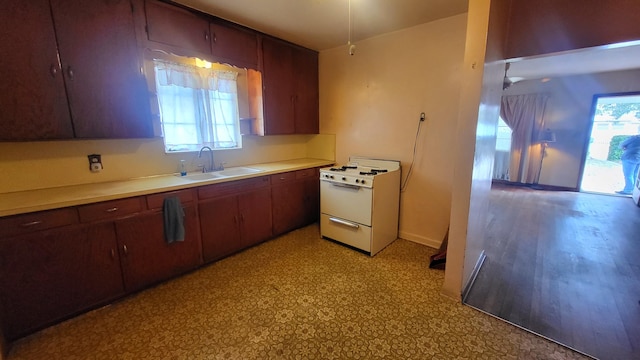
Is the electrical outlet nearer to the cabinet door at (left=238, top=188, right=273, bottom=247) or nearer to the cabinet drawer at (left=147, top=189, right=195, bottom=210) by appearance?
the cabinet drawer at (left=147, top=189, right=195, bottom=210)

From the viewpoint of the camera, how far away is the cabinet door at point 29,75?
162 cm

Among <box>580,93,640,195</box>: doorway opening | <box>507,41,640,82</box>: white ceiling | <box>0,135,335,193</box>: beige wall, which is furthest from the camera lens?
<box>580,93,640,195</box>: doorway opening

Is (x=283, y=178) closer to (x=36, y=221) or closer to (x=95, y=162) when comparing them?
(x=95, y=162)

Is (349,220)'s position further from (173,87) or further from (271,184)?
(173,87)

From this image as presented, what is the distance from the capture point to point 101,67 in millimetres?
1959

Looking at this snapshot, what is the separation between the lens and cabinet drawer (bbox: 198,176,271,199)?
94.7 inches

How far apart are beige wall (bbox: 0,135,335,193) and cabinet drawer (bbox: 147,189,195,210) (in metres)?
0.55

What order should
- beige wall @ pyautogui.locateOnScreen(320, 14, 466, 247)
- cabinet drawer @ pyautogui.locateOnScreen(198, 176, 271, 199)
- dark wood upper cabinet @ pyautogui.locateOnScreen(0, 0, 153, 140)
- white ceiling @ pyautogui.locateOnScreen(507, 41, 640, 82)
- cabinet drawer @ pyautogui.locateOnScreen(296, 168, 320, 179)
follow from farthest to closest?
white ceiling @ pyautogui.locateOnScreen(507, 41, 640, 82)
cabinet drawer @ pyautogui.locateOnScreen(296, 168, 320, 179)
beige wall @ pyautogui.locateOnScreen(320, 14, 466, 247)
cabinet drawer @ pyautogui.locateOnScreen(198, 176, 271, 199)
dark wood upper cabinet @ pyautogui.locateOnScreen(0, 0, 153, 140)

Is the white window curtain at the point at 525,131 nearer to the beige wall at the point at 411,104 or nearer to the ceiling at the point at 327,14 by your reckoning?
the beige wall at the point at 411,104

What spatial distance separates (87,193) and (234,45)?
1.92 metres

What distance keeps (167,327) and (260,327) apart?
644mm

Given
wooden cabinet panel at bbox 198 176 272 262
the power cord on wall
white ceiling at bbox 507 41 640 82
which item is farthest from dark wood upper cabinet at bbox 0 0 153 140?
white ceiling at bbox 507 41 640 82

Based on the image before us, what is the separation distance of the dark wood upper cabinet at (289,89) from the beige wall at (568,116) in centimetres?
535

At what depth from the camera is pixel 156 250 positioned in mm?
2164
